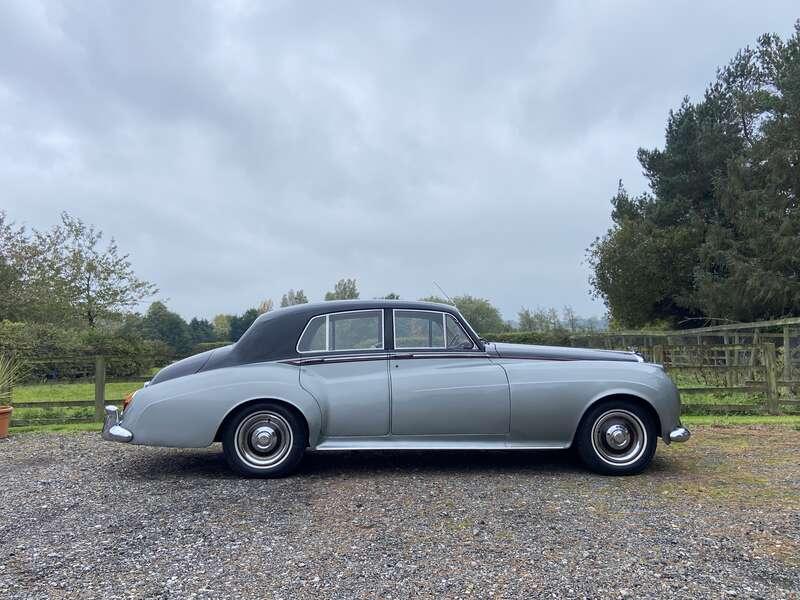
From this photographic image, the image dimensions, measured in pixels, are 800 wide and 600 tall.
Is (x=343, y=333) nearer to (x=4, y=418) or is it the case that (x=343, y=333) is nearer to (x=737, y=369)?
(x=4, y=418)

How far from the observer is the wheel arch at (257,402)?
532 centimetres

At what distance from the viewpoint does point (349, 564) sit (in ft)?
11.0

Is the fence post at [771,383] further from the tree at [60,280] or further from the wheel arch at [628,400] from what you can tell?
the tree at [60,280]

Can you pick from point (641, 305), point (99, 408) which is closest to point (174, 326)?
point (641, 305)

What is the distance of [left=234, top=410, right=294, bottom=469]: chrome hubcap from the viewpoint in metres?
5.36

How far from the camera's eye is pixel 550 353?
18.9ft

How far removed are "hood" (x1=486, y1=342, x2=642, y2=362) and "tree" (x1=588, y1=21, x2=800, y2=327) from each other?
73.2ft

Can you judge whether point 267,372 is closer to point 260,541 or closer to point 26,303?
point 260,541

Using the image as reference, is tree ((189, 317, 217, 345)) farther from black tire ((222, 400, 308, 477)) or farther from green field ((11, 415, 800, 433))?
black tire ((222, 400, 308, 477))

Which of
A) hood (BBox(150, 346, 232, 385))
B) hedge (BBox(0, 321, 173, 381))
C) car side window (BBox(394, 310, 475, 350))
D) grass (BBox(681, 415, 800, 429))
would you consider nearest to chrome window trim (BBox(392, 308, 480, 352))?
car side window (BBox(394, 310, 475, 350))

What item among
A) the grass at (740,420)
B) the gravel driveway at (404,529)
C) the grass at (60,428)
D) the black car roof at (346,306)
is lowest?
the gravel driveway at (404,529)

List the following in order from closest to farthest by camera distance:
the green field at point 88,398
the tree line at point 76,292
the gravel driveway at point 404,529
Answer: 1. the gravel driveway at point 404,529
2. the green field at point 88,398
3. the tree line at point 76,292

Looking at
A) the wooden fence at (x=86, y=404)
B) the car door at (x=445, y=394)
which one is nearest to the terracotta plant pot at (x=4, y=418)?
the wooden fence at (x=86, y=404)

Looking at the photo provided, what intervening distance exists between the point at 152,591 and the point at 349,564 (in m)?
0.99
